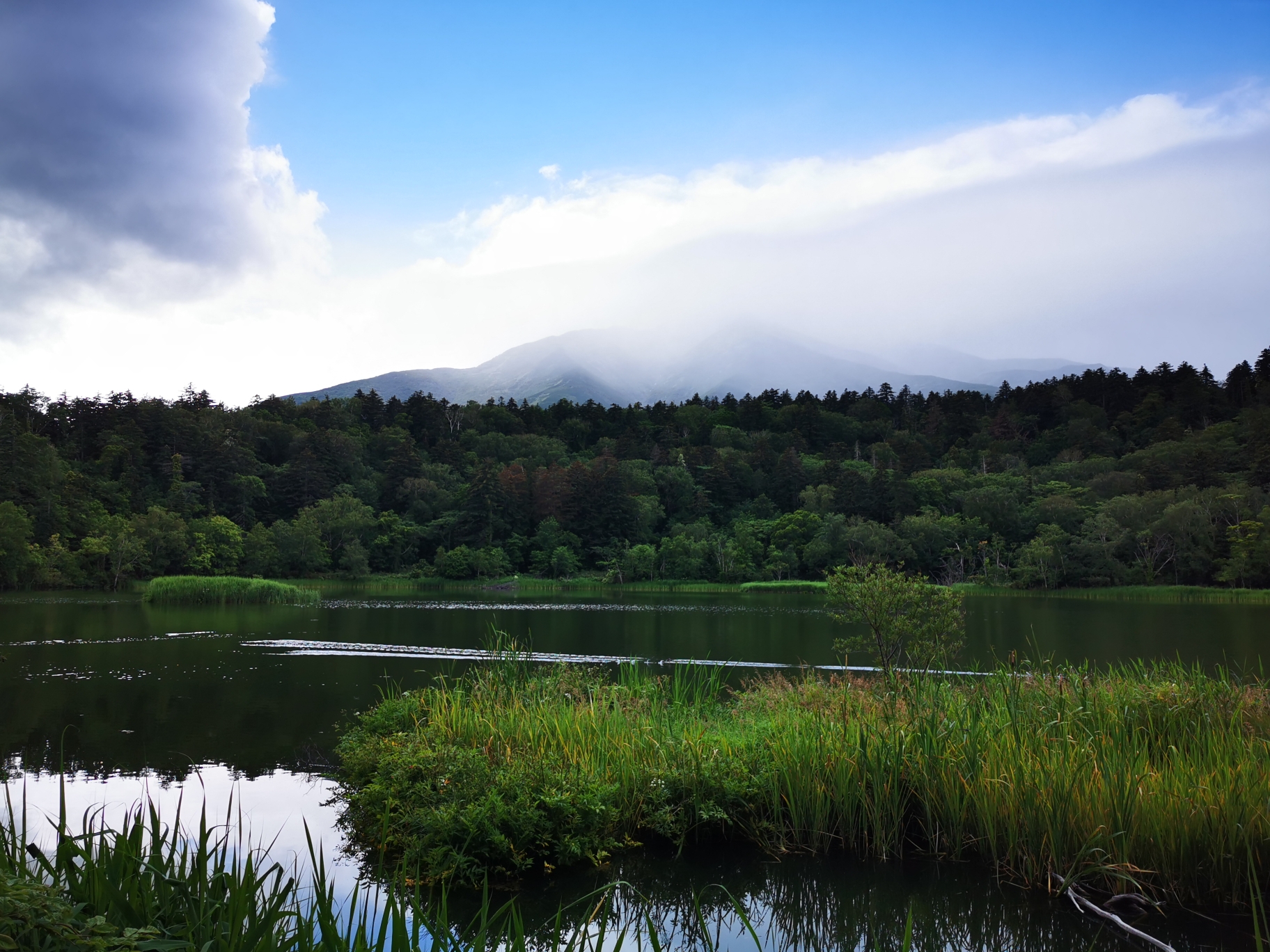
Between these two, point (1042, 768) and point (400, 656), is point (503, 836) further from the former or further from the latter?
point (400, 656)

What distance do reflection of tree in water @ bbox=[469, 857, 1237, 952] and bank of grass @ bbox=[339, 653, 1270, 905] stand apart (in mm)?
222

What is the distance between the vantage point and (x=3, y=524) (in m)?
42.7

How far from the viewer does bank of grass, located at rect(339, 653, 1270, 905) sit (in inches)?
215

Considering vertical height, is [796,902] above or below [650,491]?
above

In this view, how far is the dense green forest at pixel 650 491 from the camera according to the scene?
5144cm

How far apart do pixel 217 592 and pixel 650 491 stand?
4463 centimetres

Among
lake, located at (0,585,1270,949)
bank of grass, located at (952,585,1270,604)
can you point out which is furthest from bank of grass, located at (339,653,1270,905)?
bank of grass, located at (952,585,1270,604)

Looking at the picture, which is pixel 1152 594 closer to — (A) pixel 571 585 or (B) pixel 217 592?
(A) pixel 571 585

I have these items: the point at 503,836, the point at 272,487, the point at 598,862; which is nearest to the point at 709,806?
the point at 598,862

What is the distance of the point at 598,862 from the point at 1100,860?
3.52m

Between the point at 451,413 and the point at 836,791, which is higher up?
the point at 451,413

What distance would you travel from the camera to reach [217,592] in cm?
3669

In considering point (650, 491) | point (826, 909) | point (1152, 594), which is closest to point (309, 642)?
point (826, 909)

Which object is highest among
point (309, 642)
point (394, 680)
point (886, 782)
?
point (886, 782)
